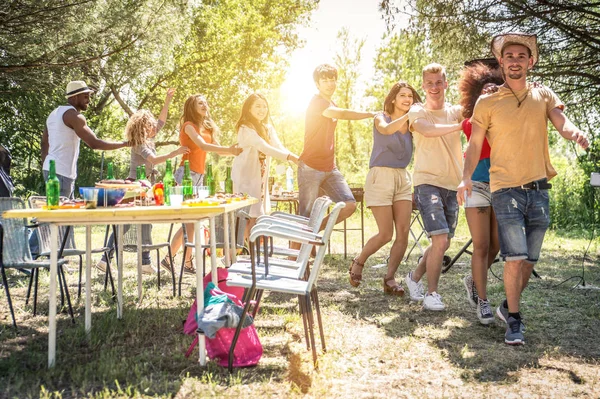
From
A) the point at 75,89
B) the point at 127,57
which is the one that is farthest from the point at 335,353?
the point at 127,57

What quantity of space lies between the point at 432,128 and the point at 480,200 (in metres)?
0.63

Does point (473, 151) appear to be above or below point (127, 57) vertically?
below

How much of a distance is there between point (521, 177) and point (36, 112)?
15307 millimetres

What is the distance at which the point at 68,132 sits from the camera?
600 cm

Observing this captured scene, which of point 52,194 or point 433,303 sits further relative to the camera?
point 433,303

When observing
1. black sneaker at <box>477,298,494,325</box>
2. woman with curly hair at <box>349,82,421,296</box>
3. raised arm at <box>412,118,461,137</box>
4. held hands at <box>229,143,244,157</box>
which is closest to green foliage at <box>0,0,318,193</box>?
held hands at <box>229,143,244,157</box>

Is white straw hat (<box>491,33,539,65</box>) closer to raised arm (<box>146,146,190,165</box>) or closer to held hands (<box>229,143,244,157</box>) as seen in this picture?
held hands (<box>229,143,244,157</box>)

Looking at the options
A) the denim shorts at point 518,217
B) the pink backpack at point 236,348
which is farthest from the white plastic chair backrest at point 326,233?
the denim shorts at point 518,217

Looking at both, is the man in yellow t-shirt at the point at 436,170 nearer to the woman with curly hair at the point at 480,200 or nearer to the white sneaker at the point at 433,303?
the white sneaker at the point at 433,303

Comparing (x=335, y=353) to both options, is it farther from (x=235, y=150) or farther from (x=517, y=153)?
(x=235, y=150)

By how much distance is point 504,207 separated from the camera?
3928 millimetres

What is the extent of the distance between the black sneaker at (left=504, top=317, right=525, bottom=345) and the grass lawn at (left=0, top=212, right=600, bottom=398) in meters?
0.05

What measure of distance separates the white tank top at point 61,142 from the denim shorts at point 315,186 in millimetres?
2260

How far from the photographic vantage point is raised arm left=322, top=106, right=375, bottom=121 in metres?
5.23
